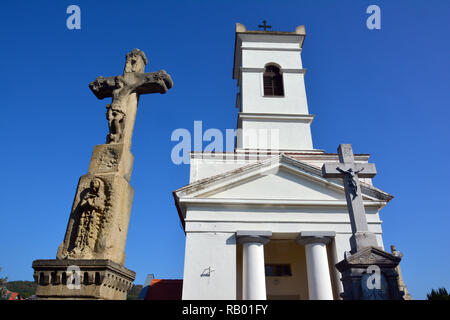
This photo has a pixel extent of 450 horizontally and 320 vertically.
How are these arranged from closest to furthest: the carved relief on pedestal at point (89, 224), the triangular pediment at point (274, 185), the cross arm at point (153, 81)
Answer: the carved relief on pedestal at point (89, 224) → the cross arm at point (153, 81) → the triangular pediment at point (274, 185)

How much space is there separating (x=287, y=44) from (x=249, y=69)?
3761 mm

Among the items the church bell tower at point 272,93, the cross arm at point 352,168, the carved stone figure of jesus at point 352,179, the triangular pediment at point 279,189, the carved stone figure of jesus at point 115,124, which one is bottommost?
the carved stone figure of jesus at point 115,124

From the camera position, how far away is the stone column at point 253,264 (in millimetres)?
10305

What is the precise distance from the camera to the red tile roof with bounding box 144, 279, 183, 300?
13828 mm

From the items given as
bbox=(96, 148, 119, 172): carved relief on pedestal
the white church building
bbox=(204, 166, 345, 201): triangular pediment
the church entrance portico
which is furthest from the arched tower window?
bbox=(96, 148, 119, 172): carved relief on pedestal

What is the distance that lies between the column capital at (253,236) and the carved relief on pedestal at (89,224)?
8.35m

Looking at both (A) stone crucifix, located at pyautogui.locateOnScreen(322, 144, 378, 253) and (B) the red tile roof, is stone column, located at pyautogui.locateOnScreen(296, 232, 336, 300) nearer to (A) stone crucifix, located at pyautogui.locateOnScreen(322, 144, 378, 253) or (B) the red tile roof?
(A) stone crucifix, located at pyautogui.locateOnScreen(322, 144, 378, 253)

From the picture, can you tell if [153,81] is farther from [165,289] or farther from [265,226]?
[165,289]

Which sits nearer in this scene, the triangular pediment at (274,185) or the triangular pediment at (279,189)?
the triangular pediment at (274,185)

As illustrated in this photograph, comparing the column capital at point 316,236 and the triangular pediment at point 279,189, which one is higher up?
the triangular pediment at point 279,189

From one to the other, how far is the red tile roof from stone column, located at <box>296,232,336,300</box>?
6.36 meters

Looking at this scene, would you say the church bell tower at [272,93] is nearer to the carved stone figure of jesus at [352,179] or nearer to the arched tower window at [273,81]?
the arched tower window at [273,81]

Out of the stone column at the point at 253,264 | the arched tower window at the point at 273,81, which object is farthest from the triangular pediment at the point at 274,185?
the arched tower window at the point at 273,81
